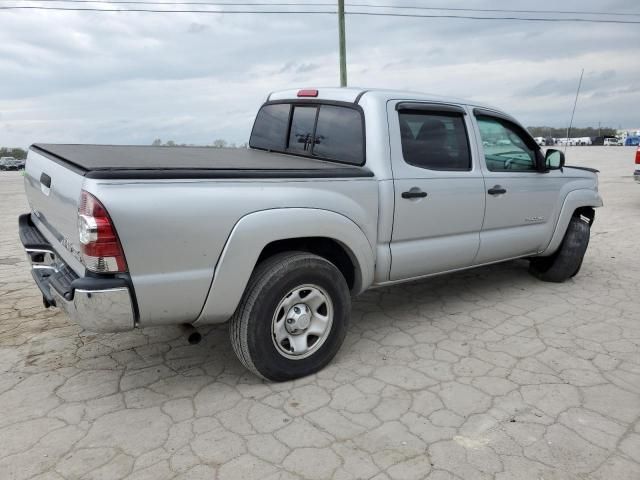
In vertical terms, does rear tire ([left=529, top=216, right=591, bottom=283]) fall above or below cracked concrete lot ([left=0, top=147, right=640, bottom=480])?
above

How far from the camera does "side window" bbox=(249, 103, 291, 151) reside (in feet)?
14.5

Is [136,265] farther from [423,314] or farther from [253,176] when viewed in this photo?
[423,314]

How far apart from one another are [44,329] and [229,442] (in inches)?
90.7

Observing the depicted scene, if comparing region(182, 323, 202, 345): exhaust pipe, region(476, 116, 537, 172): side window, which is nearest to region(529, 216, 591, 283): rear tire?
region(476, 116, 537, 172): side window

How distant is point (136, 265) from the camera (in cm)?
251

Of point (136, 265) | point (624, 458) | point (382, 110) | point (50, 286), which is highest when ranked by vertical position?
point (382, 110)

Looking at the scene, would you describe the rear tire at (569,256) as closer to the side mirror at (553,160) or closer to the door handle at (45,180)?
the side mirror at (553,160)

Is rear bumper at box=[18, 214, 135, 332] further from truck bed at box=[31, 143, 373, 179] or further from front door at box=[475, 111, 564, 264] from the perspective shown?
front door at box=[475, 111, 564, 264]

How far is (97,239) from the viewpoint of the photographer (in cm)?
240

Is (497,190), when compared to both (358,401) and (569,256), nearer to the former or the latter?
(569,256)

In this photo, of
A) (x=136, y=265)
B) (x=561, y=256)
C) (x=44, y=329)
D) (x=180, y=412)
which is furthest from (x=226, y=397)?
(x=561, y=256)

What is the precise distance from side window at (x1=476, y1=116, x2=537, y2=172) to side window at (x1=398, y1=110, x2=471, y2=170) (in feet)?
0.86

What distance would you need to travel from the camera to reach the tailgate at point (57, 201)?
104 inches

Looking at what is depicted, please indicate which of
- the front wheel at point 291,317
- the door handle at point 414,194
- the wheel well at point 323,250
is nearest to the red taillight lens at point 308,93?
the door handle at point 414,194
